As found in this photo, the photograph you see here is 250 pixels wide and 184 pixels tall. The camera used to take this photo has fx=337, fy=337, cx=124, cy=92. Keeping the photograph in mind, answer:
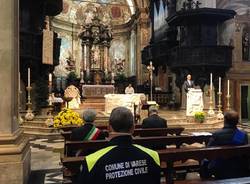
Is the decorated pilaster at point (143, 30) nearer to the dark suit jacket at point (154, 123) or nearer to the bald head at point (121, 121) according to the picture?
the dark suit jacket at point (154, 123)

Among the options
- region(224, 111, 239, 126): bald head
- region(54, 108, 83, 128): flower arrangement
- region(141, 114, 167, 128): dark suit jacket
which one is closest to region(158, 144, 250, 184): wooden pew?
region(224, 111, 239, 126): bald head

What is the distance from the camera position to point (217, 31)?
16297mm

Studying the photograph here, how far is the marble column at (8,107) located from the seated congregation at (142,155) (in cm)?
69

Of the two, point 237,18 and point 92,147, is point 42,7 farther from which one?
point 92,147

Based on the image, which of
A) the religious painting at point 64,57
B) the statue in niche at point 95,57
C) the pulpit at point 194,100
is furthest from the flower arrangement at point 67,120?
the religious painting at point 64,57

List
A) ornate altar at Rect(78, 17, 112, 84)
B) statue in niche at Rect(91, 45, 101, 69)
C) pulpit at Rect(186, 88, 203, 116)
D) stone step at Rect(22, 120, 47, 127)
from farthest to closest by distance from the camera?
statue in niche at Rect(91, 45, 101, 69)
ornate altar at Rect(78, 17, 112, 84)
pulpit at Rect(186, 88, 203, 116)
stone step at Rect(22, 120, 47, 127)

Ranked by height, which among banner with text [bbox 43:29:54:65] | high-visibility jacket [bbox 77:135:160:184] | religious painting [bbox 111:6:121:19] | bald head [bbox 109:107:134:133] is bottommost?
high-visibility jacket [bbox 77:135:160:184]

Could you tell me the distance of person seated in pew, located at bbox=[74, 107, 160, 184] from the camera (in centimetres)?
201

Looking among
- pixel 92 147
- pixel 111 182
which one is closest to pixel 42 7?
pixel 92 147

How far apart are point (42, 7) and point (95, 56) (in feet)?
35.5

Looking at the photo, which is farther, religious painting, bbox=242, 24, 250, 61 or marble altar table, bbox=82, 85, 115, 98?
marble altar table, bbox=82, 85, 115, 98

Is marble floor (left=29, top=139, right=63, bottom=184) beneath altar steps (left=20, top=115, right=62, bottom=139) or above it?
beneath

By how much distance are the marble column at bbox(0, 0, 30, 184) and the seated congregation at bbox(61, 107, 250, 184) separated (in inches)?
27.3

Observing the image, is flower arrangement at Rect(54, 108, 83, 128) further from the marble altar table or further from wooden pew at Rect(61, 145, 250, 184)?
the marble altar table
